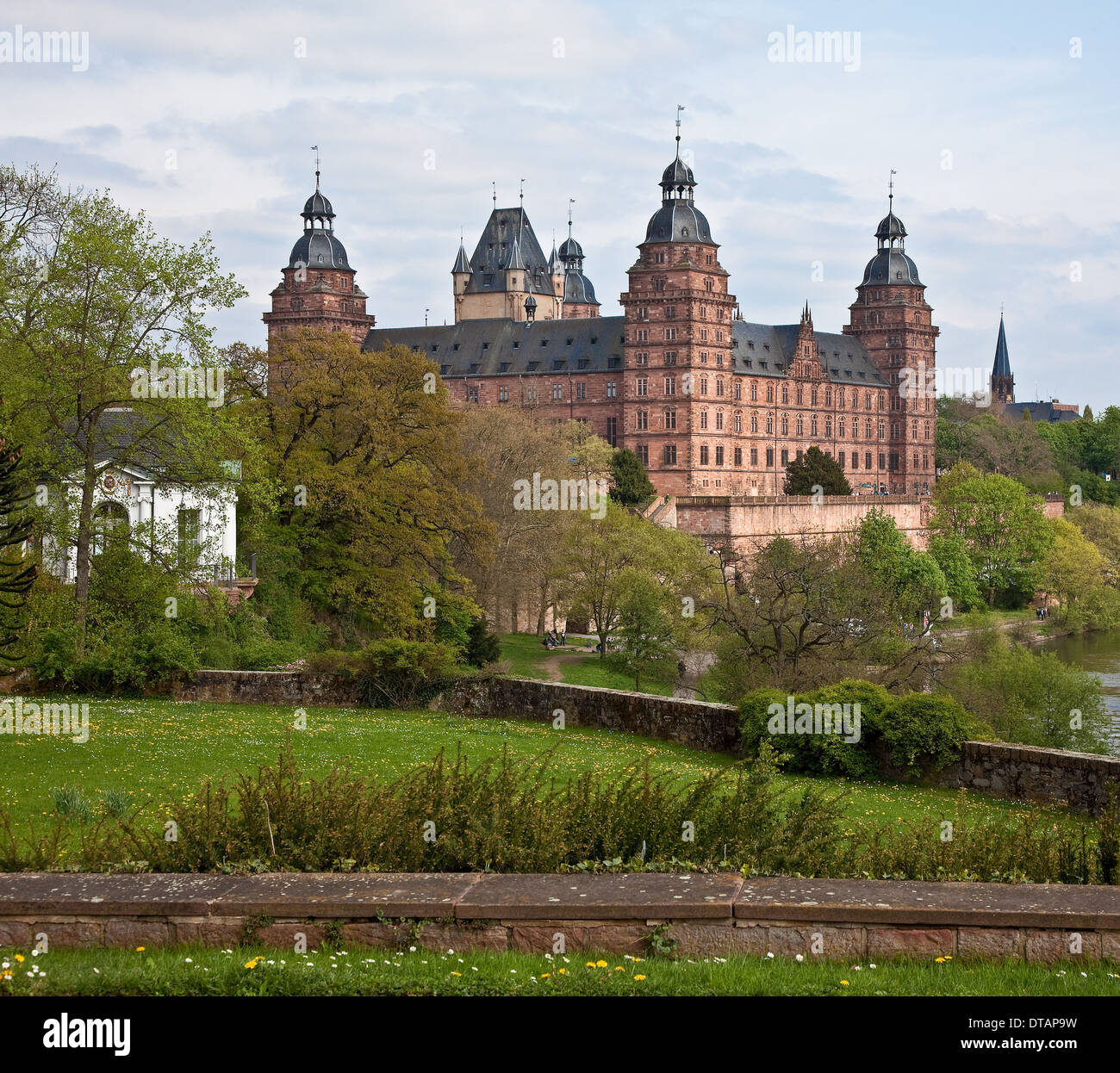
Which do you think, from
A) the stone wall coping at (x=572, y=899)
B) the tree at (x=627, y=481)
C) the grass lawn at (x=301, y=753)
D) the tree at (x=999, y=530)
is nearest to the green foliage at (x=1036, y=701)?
the grass lawn at (x=301, y=753)

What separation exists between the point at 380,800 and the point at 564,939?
1932 mm

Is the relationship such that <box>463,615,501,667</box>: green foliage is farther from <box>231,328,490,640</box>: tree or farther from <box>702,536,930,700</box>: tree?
<box>702,536,930,700</box>: tree

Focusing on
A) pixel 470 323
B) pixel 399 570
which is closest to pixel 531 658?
pixel 399 570

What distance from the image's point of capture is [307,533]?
126 feet

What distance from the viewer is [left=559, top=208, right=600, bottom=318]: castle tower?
140 m

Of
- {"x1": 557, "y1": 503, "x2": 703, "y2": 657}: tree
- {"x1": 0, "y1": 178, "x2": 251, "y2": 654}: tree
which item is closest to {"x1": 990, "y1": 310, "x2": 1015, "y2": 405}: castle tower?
{"x1": 557, "y1": 503, "x2": 703, "y2": 657}: tree

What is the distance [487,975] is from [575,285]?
5395 inches

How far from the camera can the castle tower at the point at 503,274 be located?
431 ft

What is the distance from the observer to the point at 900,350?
125 metres

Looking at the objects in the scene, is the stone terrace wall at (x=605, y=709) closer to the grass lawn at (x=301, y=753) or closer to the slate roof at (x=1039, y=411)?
the grass lawn at (x=301, y=753)

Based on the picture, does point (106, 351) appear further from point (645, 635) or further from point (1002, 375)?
point (1002, 375)

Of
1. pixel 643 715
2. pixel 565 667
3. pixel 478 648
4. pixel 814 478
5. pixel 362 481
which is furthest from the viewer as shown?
pixel 814 478

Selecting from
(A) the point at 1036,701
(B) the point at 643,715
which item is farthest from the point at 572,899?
(A) the point at 1036,701

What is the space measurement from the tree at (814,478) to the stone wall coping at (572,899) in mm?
88012
